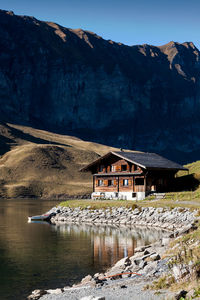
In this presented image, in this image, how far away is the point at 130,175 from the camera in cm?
7300

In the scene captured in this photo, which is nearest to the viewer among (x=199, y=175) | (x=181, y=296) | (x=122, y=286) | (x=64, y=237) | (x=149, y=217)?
(x=181, y=296)

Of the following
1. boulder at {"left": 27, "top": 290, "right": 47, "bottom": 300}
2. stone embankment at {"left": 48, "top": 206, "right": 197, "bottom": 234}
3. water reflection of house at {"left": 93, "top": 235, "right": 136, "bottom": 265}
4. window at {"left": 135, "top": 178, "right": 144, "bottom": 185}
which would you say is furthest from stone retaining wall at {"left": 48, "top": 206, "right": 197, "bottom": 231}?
boulder at {"left": 27, "top": 290, "right": 47, "bottom": 300}

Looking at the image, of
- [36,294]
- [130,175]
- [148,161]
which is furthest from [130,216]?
[36,294]

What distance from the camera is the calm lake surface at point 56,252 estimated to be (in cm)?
2588

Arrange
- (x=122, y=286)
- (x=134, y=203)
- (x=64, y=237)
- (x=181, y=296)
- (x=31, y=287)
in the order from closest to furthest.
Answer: (x=181, y=296), (x=122, y=286), (x=31, y=287), (x=64, y=237), (x=134, y=203)

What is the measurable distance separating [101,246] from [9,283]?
1516cm

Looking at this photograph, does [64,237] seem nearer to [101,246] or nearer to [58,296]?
[101,246]

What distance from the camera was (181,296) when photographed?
15656 mm

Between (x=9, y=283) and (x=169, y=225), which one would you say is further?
(x=169, y=225)

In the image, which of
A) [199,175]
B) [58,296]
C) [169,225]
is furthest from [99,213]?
[58,296]

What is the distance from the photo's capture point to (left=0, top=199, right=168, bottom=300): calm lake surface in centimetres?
2588

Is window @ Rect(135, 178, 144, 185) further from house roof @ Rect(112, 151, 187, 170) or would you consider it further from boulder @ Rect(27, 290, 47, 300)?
boulder @ Rect(27, 290, 47, 300)

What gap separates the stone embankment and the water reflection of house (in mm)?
6963

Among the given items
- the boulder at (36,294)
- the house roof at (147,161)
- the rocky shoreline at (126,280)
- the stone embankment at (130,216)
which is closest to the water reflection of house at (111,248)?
the rocky shoreline at (126,280)
